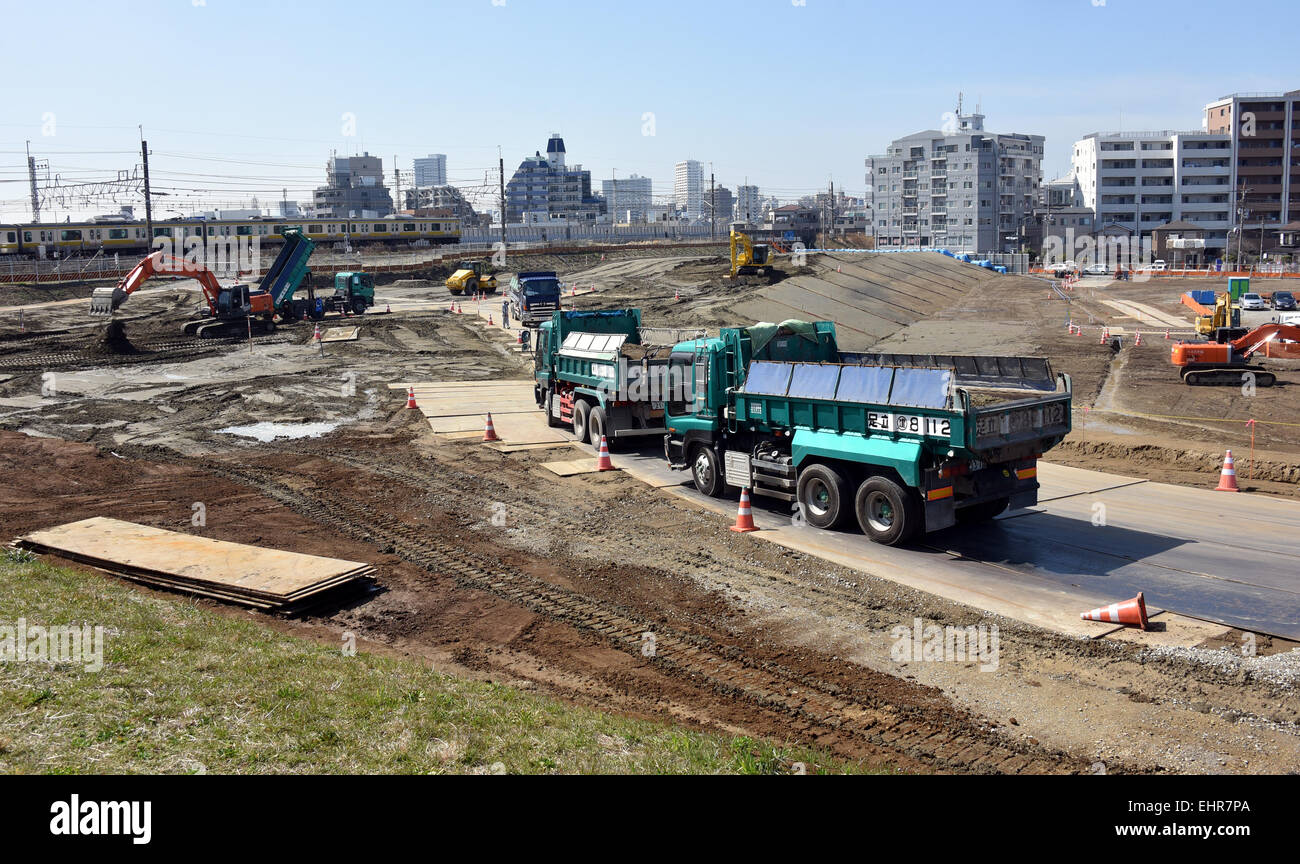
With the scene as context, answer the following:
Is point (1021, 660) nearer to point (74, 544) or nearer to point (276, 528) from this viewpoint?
point (276, 528)

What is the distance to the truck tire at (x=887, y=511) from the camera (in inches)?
526

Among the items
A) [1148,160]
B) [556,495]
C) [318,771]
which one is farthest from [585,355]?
[1148,160]

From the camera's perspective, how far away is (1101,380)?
3095 cm

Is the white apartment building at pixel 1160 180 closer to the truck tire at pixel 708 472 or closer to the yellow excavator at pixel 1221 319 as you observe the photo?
the yellow excavator at pixel 1221 319

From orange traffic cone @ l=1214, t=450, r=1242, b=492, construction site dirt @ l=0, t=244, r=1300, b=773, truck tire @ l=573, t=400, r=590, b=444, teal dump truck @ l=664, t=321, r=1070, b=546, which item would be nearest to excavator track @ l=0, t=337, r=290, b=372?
construction site dirt @ l=0, t=244, r=1300, b=773

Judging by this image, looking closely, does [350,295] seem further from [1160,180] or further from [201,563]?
[1160,180]

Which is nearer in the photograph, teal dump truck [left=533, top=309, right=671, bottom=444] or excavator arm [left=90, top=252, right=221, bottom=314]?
teal dump truck [left=533, top=309, right=671, bottom=444]

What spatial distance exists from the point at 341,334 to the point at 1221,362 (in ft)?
115

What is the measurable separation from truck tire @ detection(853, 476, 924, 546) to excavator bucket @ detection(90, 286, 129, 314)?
37504 millimetres

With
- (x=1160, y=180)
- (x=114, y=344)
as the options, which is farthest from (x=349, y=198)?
(x=114, y=344)

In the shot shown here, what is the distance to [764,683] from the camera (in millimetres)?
9320

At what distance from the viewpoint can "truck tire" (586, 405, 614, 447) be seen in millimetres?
20766

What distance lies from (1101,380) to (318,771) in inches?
1186

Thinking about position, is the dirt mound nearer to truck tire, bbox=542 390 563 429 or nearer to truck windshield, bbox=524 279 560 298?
truck windshield, bbox=524 279 560 298
